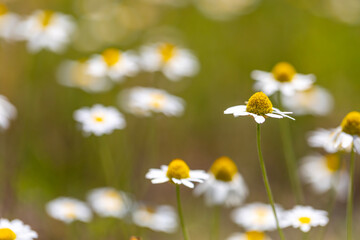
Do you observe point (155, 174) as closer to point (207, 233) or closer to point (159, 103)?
point (159, 103)

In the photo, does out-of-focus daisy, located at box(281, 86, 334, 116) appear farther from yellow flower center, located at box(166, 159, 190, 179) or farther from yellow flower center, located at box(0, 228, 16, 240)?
yellow flower center, located at box(0, 228, 16, 240)

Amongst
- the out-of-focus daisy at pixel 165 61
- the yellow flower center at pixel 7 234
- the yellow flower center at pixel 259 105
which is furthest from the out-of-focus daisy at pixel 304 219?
the out-of-focus daisy at pixel 165 61

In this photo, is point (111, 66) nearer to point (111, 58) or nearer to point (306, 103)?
point (111, 58)

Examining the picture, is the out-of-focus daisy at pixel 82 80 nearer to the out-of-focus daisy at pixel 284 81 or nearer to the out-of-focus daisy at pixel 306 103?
the out-of-focus daisy at pixel 306 103

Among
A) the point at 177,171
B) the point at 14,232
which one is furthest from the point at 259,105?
the point at 14,232

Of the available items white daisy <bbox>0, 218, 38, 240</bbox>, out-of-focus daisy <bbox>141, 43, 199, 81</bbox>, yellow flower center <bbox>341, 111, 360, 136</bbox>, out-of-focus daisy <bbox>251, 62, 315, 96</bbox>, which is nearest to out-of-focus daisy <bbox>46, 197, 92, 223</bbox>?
white daisy <bbox>0, 218, 38, 240</bbox>

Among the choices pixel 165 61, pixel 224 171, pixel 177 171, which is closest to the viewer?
pixel 177 171

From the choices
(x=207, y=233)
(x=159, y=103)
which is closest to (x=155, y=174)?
(x=159, y=103)

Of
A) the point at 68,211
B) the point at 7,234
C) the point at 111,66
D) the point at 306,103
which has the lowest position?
the point at 7,234
